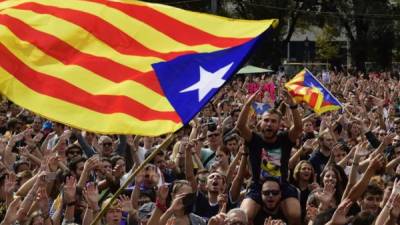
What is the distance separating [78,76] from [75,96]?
25cm

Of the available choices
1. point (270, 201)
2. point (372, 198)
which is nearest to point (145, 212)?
point (270, 201)

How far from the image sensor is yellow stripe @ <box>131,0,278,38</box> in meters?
6.68

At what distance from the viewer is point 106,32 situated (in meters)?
6.89

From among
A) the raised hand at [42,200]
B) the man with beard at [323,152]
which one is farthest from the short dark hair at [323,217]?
the man with beard at [323,152]

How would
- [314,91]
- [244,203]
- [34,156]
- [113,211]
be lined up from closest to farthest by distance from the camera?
[113,211], [244,203], [34,156], [314,91]

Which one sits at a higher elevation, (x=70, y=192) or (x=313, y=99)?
(x=70, y=192)

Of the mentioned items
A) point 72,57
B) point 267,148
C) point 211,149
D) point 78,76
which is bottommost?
point 211,149

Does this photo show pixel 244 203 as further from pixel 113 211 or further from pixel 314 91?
pixel 314 91

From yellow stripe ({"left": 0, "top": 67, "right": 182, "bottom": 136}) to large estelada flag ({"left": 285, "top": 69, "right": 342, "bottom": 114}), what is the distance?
883cm

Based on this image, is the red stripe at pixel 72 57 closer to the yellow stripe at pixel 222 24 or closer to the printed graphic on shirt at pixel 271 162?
the yellow stripe at pixel 222 24

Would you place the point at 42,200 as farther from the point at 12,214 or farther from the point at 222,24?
the point at 222,24

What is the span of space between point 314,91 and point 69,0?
891 cm

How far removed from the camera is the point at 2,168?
914cm

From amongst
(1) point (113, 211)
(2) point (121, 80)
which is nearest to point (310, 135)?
(1) point (113, 211)
